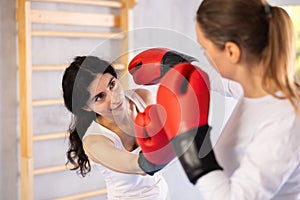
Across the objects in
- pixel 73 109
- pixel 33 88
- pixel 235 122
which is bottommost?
pixel 33 88

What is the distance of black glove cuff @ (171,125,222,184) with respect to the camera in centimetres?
97

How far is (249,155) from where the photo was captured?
3.25 feet

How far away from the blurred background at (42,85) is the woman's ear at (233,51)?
3.95ft

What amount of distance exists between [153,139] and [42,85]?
1531mm

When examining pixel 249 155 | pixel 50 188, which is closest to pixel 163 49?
pixel 249 155

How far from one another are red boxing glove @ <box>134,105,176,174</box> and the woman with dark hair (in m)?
0.06

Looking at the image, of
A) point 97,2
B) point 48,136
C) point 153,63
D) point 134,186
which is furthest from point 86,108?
point 97,2

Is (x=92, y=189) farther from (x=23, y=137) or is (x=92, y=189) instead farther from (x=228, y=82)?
(x=228, y=82)

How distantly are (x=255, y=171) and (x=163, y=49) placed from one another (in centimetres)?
41

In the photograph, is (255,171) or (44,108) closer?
(255,171)

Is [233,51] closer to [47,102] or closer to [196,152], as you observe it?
[196,152]

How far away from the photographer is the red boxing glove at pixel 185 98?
98cm

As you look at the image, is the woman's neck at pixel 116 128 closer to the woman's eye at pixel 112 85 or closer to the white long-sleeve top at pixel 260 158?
the woman's eye at pixel 112 85

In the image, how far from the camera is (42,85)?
2.49 meters
